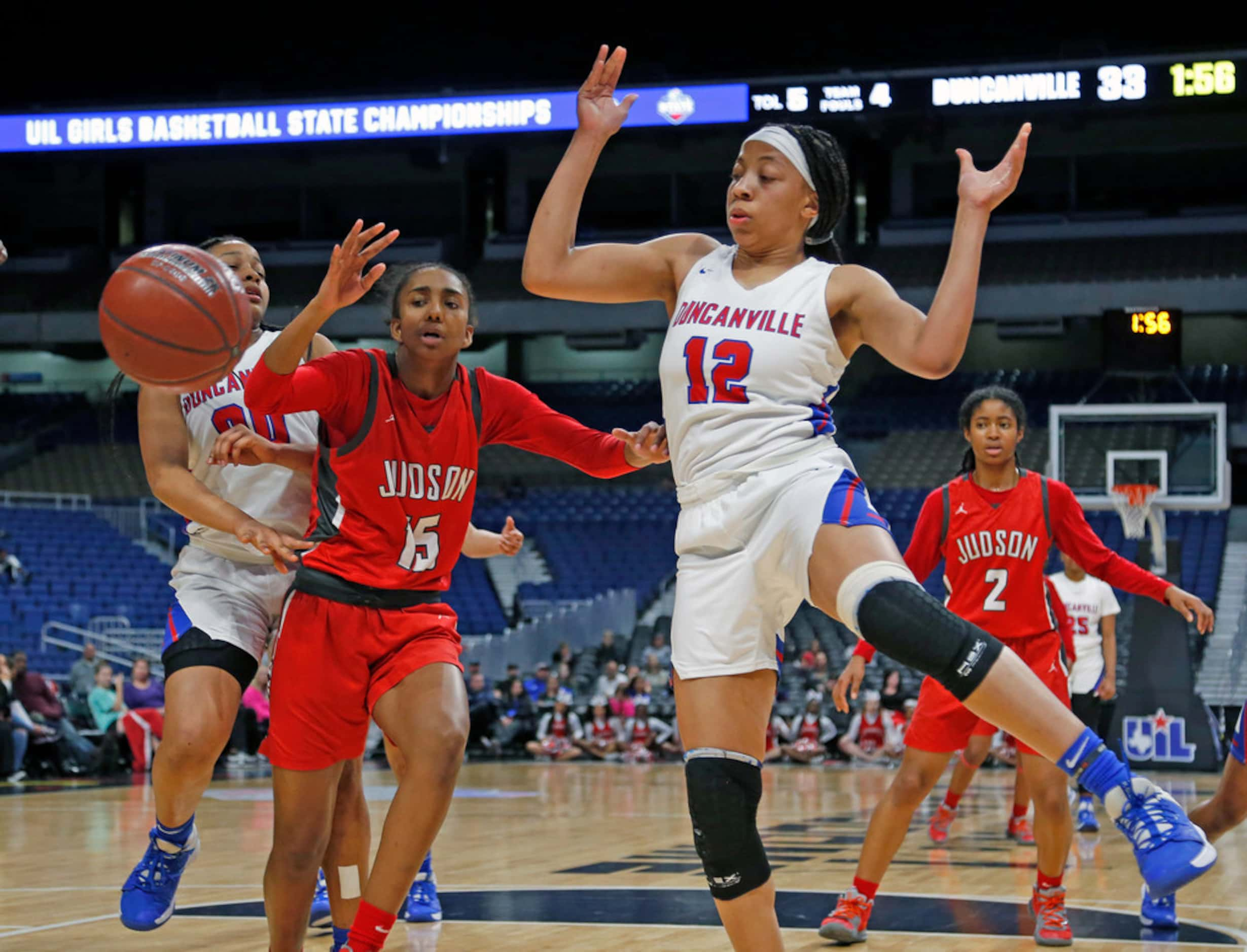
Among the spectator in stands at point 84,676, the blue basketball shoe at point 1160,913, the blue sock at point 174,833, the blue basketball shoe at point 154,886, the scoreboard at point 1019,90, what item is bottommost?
the spectator in stands at point 84,676

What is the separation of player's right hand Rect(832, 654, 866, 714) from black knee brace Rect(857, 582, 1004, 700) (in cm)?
175

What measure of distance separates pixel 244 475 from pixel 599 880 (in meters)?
3.16

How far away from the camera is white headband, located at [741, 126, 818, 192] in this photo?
3.67 m

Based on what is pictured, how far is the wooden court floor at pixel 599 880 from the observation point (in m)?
5.29

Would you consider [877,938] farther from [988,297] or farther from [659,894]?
[988,297]

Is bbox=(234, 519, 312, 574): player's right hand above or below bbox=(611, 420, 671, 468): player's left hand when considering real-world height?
below

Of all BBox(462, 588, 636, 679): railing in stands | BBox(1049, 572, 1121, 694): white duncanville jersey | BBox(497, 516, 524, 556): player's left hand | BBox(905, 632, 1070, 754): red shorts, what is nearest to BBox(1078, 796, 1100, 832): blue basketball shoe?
BBox(1049, 572, 1121, 694): white duncanville jersey

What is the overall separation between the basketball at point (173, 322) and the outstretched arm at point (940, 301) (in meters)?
1.60

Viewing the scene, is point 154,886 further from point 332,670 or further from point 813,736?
point 813,736

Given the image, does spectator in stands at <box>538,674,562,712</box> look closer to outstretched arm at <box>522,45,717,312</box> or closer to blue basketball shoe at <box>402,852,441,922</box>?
blue basketball shoe at <box>402,852,441,922</box>

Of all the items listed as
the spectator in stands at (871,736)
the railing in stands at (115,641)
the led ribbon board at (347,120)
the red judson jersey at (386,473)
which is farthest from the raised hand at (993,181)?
the led ribbon board at (347,120)

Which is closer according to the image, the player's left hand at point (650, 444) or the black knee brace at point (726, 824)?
the black knee brace at point (726, 824)

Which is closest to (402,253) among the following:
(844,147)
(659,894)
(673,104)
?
(673,104)

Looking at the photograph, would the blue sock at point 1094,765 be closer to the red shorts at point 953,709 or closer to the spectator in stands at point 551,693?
the red shorts at point 953,709
